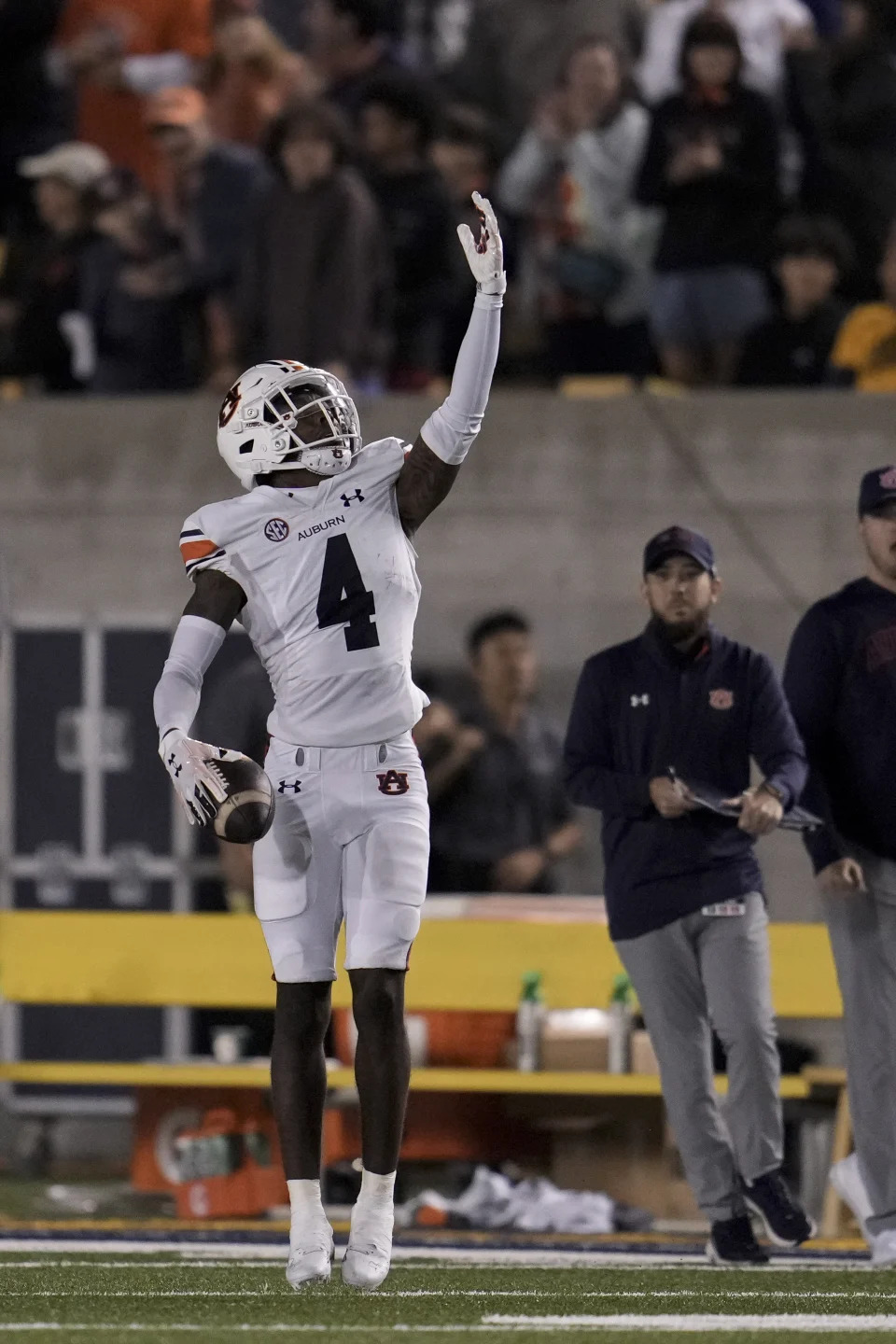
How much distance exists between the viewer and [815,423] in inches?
404

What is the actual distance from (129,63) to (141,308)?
4.92 feet

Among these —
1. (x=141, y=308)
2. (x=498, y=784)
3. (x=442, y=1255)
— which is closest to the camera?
(x=442, y=1255)

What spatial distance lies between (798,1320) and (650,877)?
74.1 inches

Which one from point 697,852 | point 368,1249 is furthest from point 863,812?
point 368,1249

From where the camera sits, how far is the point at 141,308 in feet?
36.3

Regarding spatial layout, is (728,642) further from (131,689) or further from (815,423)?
(131,689)

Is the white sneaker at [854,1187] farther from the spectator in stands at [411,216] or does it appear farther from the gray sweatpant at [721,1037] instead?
the spectator in stands at [411,216]

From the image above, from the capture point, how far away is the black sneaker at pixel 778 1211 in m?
6.27

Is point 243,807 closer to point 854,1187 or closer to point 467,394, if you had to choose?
point 467,394

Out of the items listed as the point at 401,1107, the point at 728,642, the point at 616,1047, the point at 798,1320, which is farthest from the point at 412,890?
the point at 616,1047

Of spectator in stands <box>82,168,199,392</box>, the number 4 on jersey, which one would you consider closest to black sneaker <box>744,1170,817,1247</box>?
the number 4 on jersey

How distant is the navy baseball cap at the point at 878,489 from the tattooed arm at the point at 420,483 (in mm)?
1464

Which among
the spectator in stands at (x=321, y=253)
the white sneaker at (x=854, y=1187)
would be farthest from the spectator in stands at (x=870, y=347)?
the white sneaker at (x=854, y=1187)

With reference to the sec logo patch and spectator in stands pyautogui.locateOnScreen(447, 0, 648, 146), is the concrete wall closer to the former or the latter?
spectator in stands pyautogui.locateOnScreen(447, 0, 648, 146)
